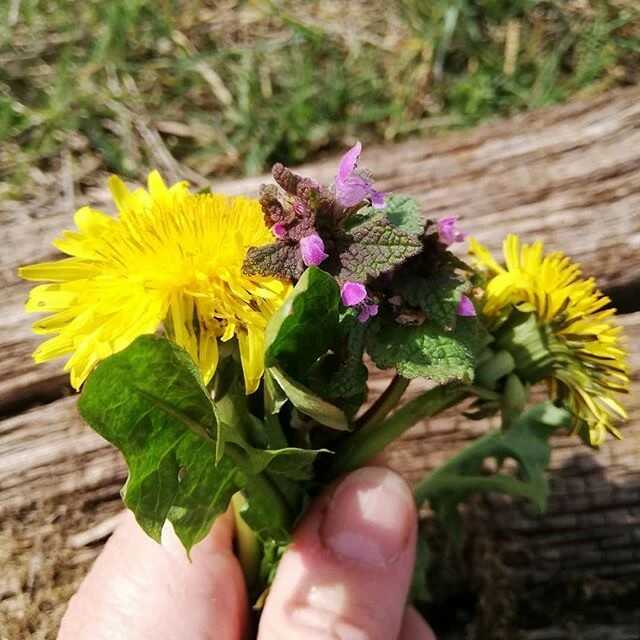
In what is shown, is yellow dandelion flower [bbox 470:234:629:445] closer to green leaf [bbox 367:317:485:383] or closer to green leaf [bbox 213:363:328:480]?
green leaf [bbox 367:317:485:383]

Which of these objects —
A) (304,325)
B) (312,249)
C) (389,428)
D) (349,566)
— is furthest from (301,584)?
(312,249)

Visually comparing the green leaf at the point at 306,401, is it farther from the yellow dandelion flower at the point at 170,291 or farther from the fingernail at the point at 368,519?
the fingernail at the point at 368,519

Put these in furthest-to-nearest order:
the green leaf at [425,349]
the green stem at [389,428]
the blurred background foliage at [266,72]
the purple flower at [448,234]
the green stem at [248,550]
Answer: the blurred background foliage at [266,72] < the green stem at [248,550] < the green stem at [389,428] < the purple flower at [448,234] < the green leaf at [425,349]

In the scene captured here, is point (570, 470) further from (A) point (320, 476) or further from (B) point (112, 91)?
(B) point (112, 91)

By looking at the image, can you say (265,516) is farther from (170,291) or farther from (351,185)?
(351,185)

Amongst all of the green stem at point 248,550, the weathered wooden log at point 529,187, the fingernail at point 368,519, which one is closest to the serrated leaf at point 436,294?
the fingernail at point 368,519

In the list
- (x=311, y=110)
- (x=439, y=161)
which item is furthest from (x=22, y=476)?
(x=311, y=110)
